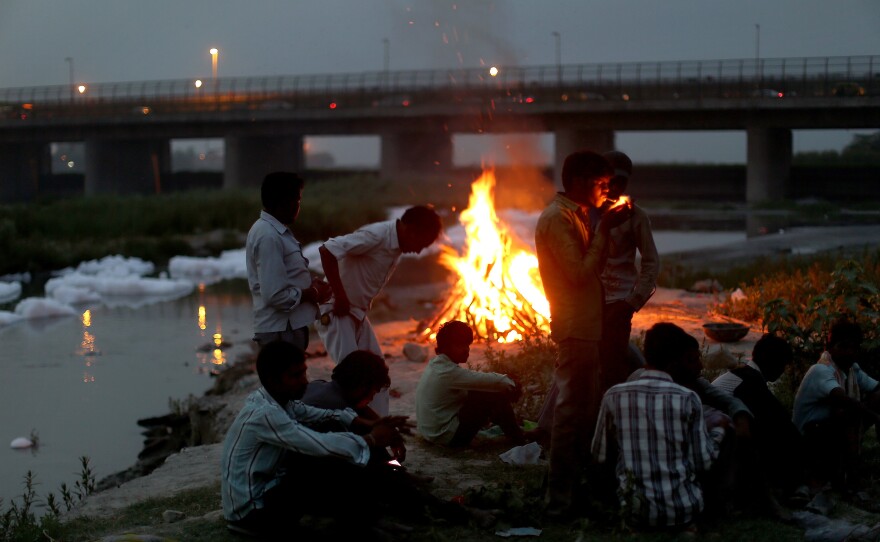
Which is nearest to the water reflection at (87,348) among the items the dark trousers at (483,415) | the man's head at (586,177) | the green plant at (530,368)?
the green plant at (530,368)

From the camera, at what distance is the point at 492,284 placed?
1188 centimetres

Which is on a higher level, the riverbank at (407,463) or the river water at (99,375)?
the riverbank at (407,463)

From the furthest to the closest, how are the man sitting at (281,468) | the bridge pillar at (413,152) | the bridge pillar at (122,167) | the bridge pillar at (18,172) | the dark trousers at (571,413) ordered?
the bridge pillar at (18,172)
the bridge pillar at (122,167)
the bridge pillar at (413,152)
the dark trousers at (571,413)
the man sitting at (281,468)

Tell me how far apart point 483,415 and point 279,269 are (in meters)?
1.94

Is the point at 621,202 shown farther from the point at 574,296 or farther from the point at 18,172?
the point at 18,172

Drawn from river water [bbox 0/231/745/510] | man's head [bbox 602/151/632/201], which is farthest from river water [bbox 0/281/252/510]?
man's head [bbox 602/151/632/201]

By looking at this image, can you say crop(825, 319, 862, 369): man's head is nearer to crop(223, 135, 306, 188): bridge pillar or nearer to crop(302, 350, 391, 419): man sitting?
crop(302, 350, 391, 419): man sitting

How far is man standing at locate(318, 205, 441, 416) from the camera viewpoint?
740 centimetres

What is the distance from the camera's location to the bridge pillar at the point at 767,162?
44312mm

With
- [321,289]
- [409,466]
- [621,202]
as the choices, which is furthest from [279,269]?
[621,202]

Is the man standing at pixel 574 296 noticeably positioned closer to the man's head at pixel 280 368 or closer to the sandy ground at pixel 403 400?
the sandy ground at pixel 403 400

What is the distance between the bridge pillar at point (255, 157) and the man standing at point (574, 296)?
51.0 metres

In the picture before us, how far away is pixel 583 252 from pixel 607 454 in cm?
108

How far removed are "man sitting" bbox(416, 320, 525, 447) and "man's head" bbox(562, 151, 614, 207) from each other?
1.84m
